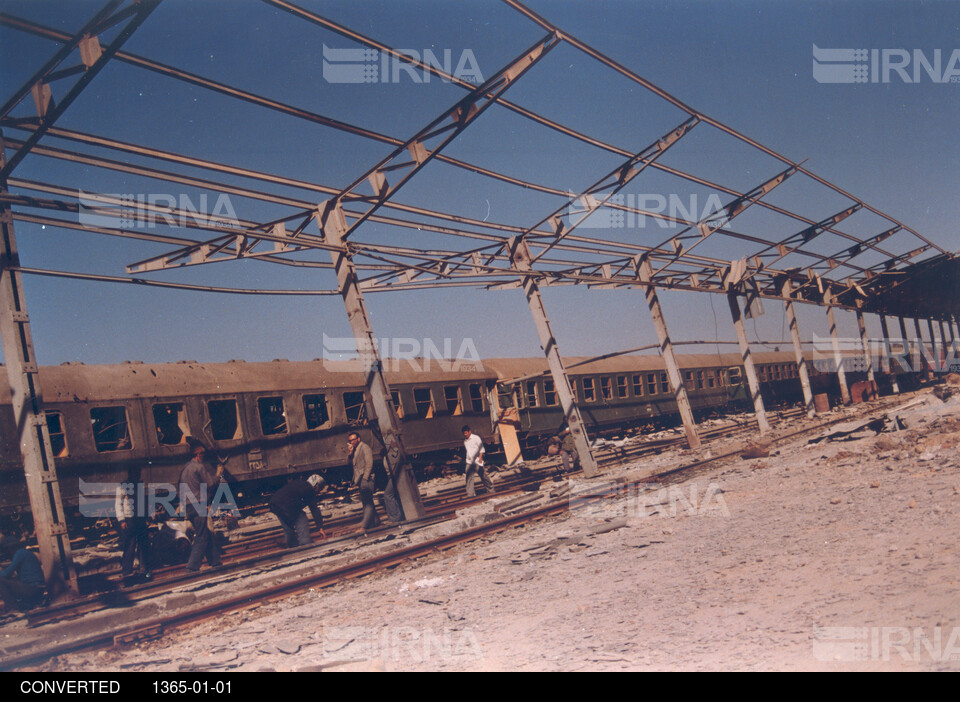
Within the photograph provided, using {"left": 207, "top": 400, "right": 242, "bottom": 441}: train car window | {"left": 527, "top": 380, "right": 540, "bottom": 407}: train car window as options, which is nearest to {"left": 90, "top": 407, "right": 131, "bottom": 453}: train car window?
{"left": 207, "top": 400, "right": 242, "bottom": 441}: train car window

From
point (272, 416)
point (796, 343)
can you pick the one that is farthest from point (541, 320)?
point (796, 343)

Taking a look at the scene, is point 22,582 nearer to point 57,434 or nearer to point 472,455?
point 57,434

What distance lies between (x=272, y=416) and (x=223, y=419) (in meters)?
1.15

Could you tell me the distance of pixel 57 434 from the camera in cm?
1145

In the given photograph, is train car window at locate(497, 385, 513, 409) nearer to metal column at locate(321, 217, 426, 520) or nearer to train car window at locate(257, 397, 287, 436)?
train car window at locate(257, 397, 287, 436)

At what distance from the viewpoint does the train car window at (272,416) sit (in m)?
14.2

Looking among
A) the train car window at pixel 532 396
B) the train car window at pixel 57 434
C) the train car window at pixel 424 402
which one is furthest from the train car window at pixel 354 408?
the train car window at pixel 532 396

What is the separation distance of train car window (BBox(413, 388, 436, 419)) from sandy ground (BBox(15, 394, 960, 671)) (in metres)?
8.79

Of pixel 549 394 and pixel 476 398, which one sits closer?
pixel 476 398

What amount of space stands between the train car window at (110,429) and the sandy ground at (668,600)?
747 cm

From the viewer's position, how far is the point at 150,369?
43.4 ft

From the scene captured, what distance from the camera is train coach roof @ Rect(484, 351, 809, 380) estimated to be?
21.4 metres

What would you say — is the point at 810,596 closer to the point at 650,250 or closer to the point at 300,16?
the point at 300,16

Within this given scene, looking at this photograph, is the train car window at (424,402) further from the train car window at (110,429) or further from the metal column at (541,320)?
the train car window at (110,429)
